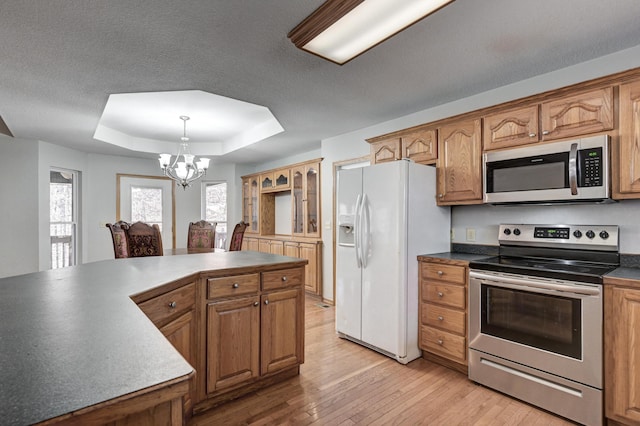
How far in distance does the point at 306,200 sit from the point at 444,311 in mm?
2813

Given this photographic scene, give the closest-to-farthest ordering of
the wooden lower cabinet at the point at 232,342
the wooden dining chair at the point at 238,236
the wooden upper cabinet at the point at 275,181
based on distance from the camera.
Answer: the wooden lower cabinet at the point at 232,342, the wooden dining chair at the point at 238,236, the wooden upper cabinet at the point at 275,181

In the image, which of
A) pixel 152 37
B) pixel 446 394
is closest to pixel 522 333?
pixel 446 394

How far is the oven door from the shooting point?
1.89 metres

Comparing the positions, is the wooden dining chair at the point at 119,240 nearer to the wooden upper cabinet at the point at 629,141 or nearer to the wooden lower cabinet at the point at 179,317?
the wooden lower cabinet at the point at 179,317

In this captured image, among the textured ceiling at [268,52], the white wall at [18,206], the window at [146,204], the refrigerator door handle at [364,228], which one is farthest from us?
the window at [146,204]

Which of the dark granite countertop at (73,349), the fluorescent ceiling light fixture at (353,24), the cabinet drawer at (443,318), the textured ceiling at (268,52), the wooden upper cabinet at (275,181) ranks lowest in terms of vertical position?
the cabinet drawer at (443,318)

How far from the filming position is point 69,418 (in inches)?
21.0

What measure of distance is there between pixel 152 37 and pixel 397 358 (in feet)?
9.60

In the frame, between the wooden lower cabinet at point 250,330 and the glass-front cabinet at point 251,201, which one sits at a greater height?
the glass-front cabinet at point 251,201

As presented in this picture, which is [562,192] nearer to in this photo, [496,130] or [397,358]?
[496,130]

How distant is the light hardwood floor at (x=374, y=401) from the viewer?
195 centimetres

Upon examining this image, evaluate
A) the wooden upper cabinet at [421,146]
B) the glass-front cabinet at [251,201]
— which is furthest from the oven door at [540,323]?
the glass-front cabinet at [251,201]

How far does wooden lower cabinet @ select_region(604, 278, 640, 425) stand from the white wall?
614 cm

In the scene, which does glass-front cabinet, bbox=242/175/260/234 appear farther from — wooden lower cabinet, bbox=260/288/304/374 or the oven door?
the oven door
